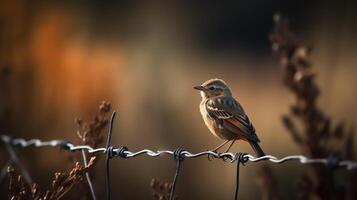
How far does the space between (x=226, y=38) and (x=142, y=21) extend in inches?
56.6

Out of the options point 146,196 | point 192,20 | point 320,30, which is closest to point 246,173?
point 146,196

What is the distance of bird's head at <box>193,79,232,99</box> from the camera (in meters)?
6.36

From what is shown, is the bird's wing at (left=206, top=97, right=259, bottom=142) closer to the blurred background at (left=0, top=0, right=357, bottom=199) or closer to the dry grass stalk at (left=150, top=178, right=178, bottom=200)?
the dry grass stalk at (left=150, top=178, right=178, bottom=200)

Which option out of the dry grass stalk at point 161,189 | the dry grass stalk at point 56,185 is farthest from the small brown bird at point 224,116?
the dry grass stalk at point 56,185

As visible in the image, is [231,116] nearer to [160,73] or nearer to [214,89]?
[214,89]

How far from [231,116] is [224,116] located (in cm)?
7

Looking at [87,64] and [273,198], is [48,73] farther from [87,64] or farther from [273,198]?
[273,198]

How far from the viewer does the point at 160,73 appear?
1262cm

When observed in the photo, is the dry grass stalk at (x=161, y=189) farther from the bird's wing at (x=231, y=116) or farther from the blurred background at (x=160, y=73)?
the blurred background at (x=160, y=73)

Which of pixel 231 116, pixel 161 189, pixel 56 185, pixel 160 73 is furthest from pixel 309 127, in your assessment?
pixel 160 73

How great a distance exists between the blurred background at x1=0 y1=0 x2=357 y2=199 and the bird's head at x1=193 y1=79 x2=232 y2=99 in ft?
11.9

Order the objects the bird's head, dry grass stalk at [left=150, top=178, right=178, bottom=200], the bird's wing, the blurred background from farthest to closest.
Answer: the blurred background < the bird's head < the bird's wing < dry grass stalk at [left=150, top=178, right=178, bottom=200]

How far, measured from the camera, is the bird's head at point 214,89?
20.9 feet

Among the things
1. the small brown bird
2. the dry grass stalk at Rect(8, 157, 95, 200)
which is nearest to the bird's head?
the small brown bird
